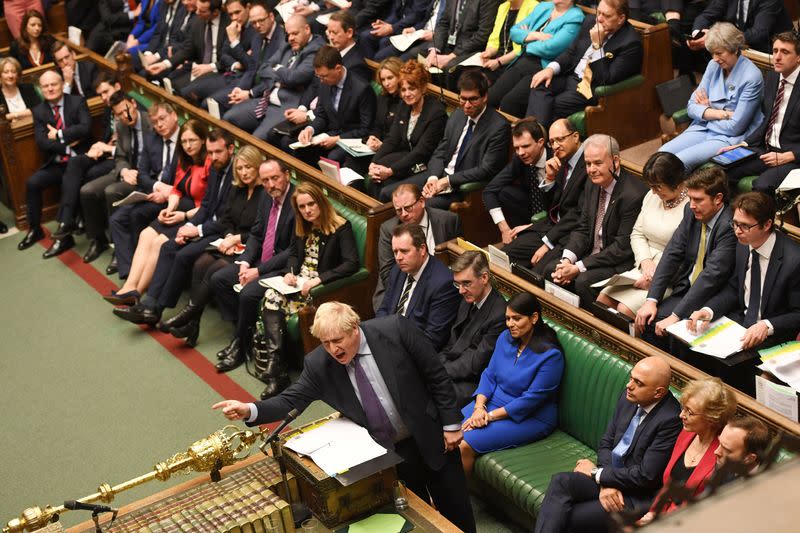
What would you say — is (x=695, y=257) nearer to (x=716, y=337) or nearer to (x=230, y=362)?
(x=716, y=337)

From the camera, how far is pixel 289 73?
7434mm

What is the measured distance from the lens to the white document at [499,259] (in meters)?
4.90


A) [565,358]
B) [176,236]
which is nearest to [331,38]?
[176,236]

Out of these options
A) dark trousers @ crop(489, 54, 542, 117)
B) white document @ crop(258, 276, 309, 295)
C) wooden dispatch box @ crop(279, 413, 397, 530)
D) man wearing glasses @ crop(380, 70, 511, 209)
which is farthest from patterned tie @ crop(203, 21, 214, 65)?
wooden dispatch box @ crop(279, 413, 397, 530)

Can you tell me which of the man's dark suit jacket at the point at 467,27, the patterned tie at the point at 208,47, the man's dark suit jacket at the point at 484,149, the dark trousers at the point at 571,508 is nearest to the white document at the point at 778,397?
the dark trousers at the point at 571,508

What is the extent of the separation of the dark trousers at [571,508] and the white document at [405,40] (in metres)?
4.48

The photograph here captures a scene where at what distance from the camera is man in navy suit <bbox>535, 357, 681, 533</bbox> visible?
→ 3.56m

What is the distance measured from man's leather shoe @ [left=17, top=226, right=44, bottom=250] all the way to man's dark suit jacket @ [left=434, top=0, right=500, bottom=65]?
3.38 metres

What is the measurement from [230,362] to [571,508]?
2.76 m

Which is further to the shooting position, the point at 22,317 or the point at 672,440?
the point at 22,317

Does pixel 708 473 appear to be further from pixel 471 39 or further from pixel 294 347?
pixel 471 39

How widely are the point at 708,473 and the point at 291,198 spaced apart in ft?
10.0

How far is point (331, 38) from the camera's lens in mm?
7043

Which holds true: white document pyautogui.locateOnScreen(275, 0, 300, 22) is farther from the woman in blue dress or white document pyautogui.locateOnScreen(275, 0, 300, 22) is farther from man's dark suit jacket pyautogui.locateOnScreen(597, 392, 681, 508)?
man's dark suit jacket pyautogui.locateOnScreen(597, 392, 681, 508)
